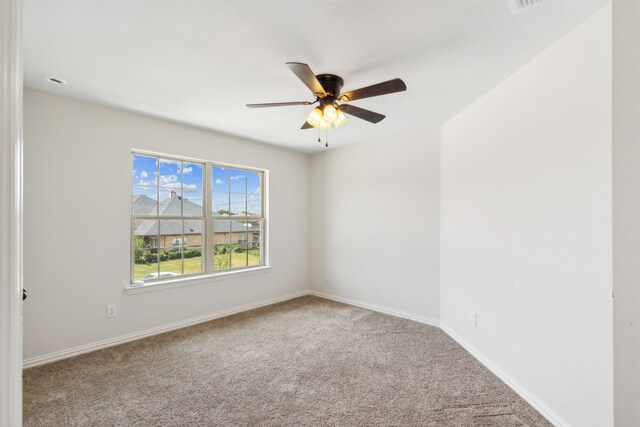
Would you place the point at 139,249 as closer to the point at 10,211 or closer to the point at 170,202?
the point at 170,202

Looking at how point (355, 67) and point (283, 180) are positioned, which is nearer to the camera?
point (355, 67)

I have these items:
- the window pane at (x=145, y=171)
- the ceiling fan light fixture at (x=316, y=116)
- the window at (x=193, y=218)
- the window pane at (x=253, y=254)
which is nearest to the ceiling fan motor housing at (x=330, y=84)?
the ceiling fan light fixture at (x=316, y=116)

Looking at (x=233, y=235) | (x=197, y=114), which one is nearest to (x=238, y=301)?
(x=233, y=235)

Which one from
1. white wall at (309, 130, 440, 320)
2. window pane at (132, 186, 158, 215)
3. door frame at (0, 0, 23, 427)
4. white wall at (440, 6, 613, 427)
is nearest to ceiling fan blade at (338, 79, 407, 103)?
white wall at (440, 6, 613, 427)

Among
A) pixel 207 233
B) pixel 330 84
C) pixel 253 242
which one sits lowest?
pixel 253 242

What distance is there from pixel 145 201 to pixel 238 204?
1.23 metres

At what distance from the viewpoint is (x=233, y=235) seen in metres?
4.23

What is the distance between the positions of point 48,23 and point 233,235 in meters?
2.92

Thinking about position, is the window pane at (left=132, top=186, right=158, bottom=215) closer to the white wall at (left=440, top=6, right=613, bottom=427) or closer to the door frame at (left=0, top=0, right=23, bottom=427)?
the door frame at (left=0, top=0, right=23, bottom=427)

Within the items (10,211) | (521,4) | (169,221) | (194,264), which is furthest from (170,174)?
(521,4)

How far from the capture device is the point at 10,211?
63cm

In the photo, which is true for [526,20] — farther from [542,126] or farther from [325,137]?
[325,137]

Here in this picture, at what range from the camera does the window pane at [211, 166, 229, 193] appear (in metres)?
4.01

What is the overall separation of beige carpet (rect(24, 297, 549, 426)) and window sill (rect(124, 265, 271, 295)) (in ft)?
1.73
